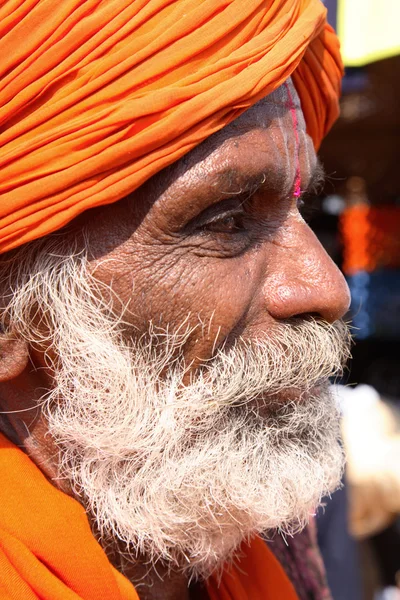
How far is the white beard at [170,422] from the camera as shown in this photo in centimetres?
137

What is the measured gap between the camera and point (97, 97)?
124cm

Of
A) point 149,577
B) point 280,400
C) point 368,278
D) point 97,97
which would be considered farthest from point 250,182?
point 368,278

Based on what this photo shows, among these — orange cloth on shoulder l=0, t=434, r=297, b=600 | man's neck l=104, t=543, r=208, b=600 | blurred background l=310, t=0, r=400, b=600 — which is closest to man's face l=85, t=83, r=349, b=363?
orange cloth on shoulder l=0, t=434, r=297, b=600

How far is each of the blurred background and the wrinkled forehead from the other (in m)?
0.73

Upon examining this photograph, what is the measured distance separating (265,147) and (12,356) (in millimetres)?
639

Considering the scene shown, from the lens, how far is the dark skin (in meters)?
1.31

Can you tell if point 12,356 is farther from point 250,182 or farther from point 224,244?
point 250,182

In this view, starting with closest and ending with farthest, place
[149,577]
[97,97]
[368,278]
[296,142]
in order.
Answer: [97,97], [296,142], [149,577], [368,278]

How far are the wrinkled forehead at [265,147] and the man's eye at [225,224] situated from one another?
0.35 ft

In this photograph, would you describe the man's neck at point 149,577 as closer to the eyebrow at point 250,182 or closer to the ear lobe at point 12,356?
the ear lobe at point 12,356

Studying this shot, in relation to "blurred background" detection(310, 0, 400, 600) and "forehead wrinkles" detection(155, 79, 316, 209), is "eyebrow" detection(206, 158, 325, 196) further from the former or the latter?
"blurred background" detection(310, 0, 400, 600)

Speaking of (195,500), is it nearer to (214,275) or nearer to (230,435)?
(230,435)

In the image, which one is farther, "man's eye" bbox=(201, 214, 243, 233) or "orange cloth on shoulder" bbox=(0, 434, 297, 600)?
"man's eye" bbox=(201, 214, 243, 233)

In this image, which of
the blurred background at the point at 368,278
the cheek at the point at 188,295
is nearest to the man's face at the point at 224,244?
the cheek at the point at 188,295
